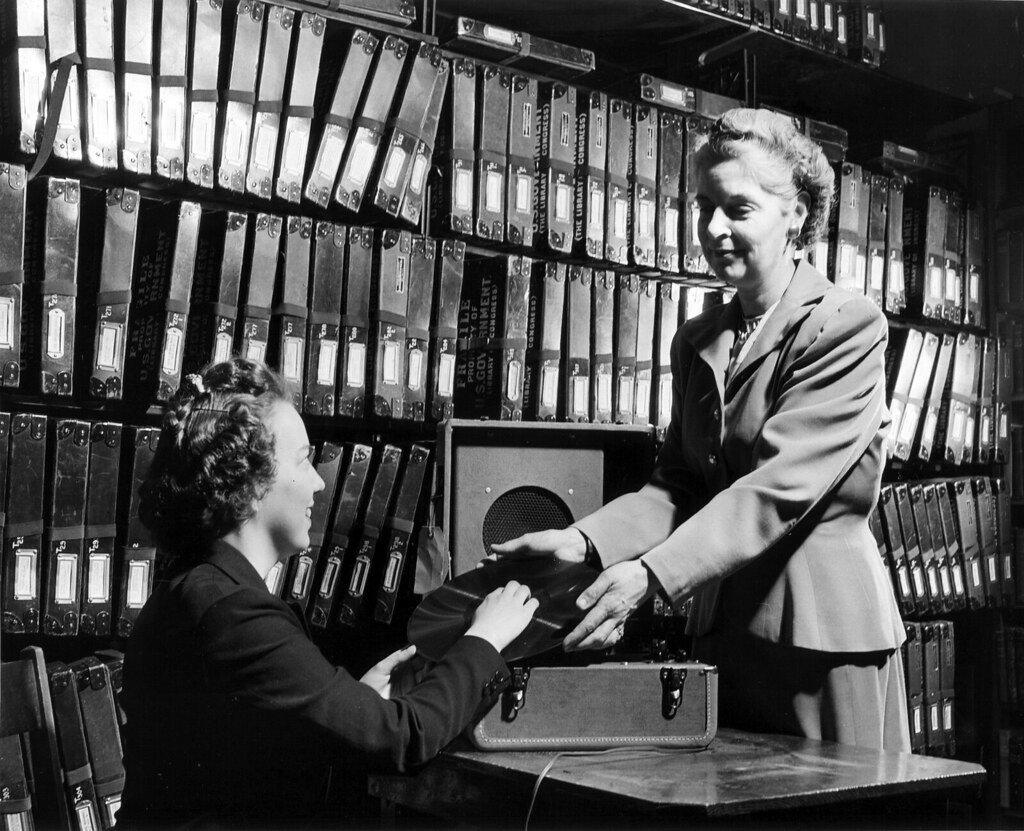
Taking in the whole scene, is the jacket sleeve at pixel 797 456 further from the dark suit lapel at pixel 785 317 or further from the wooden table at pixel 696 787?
the wooden table at pixel 696 787

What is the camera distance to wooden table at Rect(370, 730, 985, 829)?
41.4 inches

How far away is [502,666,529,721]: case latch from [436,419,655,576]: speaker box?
593mm

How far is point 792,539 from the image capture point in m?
1.48

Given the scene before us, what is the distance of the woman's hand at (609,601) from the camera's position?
1.36 meters

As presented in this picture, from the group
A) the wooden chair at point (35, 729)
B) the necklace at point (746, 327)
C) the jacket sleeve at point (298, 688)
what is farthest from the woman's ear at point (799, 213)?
the wooden chair at point (35, 729)

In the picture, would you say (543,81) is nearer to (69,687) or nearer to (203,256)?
(203,256)

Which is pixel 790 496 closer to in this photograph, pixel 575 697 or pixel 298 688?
pixel 575 697

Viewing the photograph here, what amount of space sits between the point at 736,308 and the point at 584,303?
3.02 feet

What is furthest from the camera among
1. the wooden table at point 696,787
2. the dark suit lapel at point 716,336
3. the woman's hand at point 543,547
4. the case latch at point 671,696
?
the dark suit lapel at point 716,336

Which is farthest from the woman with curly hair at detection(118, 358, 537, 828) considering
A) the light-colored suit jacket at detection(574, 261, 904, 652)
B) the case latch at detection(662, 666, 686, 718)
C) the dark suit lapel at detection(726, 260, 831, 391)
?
the dark suit lapel at detection(726, 260, 831, 391)

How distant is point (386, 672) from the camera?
1.46 meters

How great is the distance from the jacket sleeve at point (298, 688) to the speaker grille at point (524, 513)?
778 mm

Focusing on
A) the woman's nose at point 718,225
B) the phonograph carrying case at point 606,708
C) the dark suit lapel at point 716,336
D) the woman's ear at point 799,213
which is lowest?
the phonograph carrying case at point 606,708

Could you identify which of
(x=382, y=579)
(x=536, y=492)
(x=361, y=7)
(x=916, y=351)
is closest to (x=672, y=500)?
(x=536, y=492)
